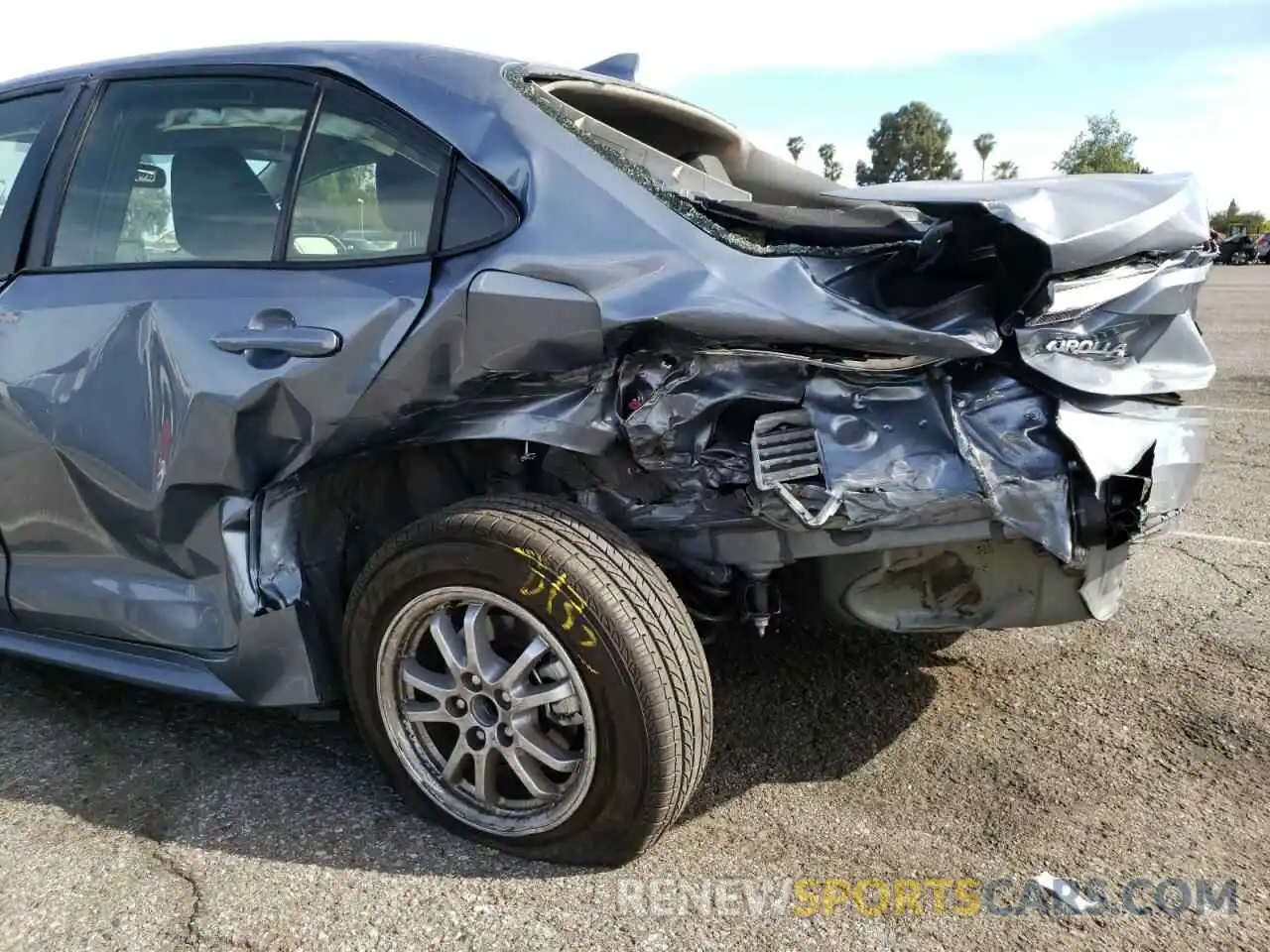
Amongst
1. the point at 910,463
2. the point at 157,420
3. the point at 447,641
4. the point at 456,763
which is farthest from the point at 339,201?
the point at 910,463

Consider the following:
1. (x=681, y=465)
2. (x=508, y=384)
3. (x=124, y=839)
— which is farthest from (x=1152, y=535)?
(x=124, y=839)

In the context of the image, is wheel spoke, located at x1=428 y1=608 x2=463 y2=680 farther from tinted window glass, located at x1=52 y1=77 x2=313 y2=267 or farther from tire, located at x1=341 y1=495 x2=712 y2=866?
tinted window glass, located at x1=52 y1=77 x2=313 y2=267

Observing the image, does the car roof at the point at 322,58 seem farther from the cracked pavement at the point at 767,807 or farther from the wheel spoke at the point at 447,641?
the cracked pavement at the point at 767,807

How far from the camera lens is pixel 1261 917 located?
2.14 m

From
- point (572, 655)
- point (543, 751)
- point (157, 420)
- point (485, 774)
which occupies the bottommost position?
point (485, 774)

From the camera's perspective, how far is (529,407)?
2.32 m

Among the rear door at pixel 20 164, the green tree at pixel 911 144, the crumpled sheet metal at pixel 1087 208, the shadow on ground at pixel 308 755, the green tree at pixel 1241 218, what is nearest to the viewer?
the crumpled sheet metal at pixel 1087 208

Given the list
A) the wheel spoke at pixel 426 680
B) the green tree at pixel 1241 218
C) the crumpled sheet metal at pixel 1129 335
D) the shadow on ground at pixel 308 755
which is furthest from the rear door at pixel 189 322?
the green tree at pixel 1241 218

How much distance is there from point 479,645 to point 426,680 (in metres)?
0.19

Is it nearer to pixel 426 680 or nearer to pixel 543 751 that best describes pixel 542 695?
pixel 543 751

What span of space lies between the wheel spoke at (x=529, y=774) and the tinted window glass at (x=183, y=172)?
137cm

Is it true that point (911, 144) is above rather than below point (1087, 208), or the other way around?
below

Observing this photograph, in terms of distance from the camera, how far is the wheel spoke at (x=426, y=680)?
2.43 meters

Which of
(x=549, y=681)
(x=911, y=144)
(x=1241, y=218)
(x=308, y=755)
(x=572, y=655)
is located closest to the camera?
(x=572, y=655)
